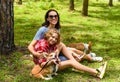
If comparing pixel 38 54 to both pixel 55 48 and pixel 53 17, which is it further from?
pixel 53 17

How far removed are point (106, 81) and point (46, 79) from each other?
1428 mm

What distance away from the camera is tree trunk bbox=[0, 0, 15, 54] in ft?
29.4

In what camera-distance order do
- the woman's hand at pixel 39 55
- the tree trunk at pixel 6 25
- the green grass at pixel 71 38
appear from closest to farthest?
the woman's hand at pixel 39 55
the green grass at pixel 71 38
the tree trunk at pixel 6 25

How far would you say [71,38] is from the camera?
12102 mm

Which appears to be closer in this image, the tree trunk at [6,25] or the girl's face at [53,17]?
the girl's face at [53,17]

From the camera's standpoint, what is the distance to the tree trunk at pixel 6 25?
8953mm

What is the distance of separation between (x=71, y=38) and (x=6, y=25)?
11.9ft

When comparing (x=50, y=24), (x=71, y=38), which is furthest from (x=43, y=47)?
(x=71, y=38)

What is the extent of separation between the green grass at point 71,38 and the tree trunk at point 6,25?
1.11 feet

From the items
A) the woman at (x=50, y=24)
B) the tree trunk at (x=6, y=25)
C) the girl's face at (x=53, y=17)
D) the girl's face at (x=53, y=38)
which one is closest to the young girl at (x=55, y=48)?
the girl's face at (x=53, y=38)

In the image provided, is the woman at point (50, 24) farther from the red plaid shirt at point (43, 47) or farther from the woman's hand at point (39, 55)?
the woman's hand at point (39, 55)

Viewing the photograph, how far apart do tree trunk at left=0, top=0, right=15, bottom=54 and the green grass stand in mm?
338

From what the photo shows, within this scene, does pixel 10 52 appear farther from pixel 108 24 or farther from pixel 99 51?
pixel 108 24

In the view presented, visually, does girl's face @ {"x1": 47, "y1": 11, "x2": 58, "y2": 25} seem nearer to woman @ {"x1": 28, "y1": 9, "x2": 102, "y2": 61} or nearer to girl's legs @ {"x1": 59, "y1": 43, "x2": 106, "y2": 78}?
woman @ {"x1": 28, "y1": 9, "x2": 102, "y2": 61}
